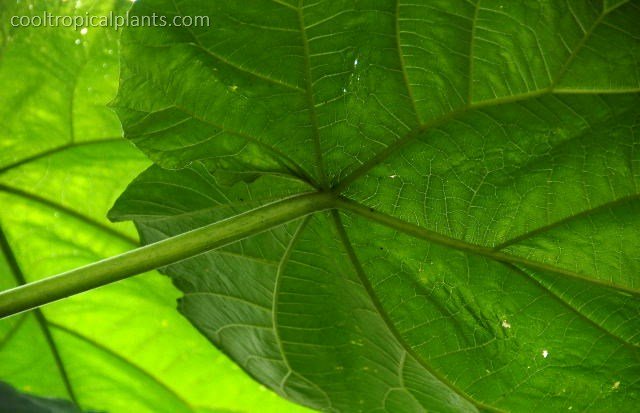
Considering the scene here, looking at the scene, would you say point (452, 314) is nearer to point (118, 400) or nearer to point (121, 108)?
point (121, 108)

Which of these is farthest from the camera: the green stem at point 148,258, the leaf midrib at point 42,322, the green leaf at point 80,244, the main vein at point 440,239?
the leaf midrib at point 42,322

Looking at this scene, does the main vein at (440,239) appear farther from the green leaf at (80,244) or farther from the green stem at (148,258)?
the green leaf at (80,244)

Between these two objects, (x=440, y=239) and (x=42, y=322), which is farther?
(x=42, y=322)

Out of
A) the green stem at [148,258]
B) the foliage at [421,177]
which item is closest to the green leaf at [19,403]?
the green stem at [148,258]

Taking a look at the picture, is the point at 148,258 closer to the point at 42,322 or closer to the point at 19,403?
the point at 19,403

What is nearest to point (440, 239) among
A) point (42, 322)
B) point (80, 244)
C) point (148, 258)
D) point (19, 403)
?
point (148, 258)

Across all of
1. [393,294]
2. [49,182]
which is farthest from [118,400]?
[393,294]
